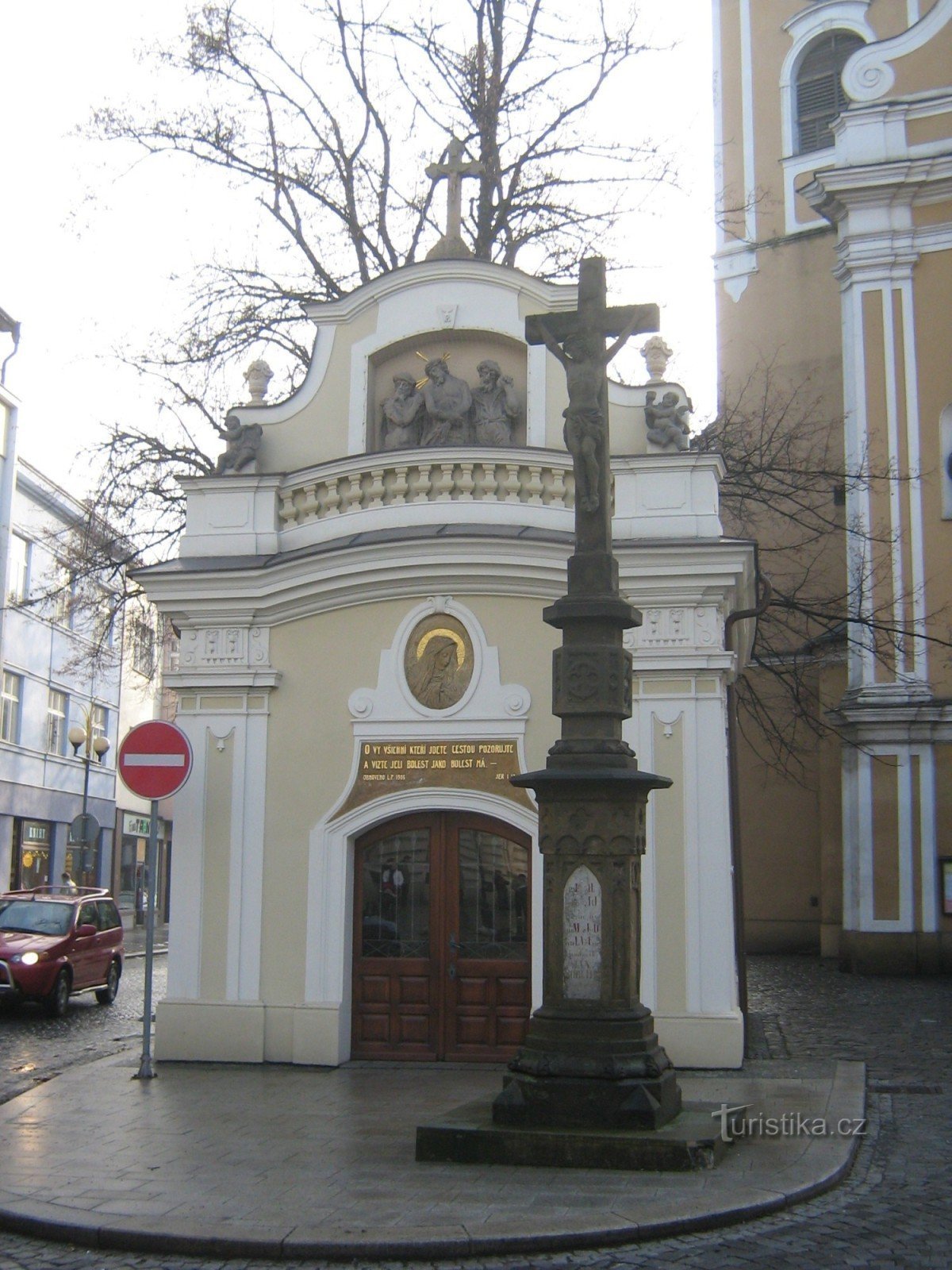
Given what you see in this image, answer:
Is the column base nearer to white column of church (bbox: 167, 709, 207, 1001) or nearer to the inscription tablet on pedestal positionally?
the inscription tablet on pedestal

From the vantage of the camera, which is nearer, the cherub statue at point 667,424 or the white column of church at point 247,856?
the white column of church at point 247,856

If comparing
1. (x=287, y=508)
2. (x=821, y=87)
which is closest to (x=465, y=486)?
(x=287, y=508)

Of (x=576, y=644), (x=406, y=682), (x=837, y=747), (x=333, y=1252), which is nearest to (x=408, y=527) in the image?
(x=406, y=682)

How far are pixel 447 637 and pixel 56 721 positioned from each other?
2803 centimetres

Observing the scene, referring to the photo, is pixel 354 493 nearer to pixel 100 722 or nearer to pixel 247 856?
pixel 247 856

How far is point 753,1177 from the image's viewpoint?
7508mm

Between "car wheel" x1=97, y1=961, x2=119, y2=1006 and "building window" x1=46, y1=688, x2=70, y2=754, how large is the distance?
18560 mm

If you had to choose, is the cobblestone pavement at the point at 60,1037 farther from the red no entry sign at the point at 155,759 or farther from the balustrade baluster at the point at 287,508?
the balustrade baluster at the point at 287,508

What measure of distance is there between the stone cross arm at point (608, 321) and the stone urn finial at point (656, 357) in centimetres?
365

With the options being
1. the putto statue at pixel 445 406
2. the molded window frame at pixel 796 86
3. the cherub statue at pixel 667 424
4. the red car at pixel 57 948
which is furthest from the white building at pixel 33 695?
the cherub statue at pixel 667 424

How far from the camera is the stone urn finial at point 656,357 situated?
42.5 feet

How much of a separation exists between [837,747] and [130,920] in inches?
934

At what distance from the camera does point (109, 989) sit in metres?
19.3

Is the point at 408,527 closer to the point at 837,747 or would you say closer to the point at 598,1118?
the point at 598,1118
